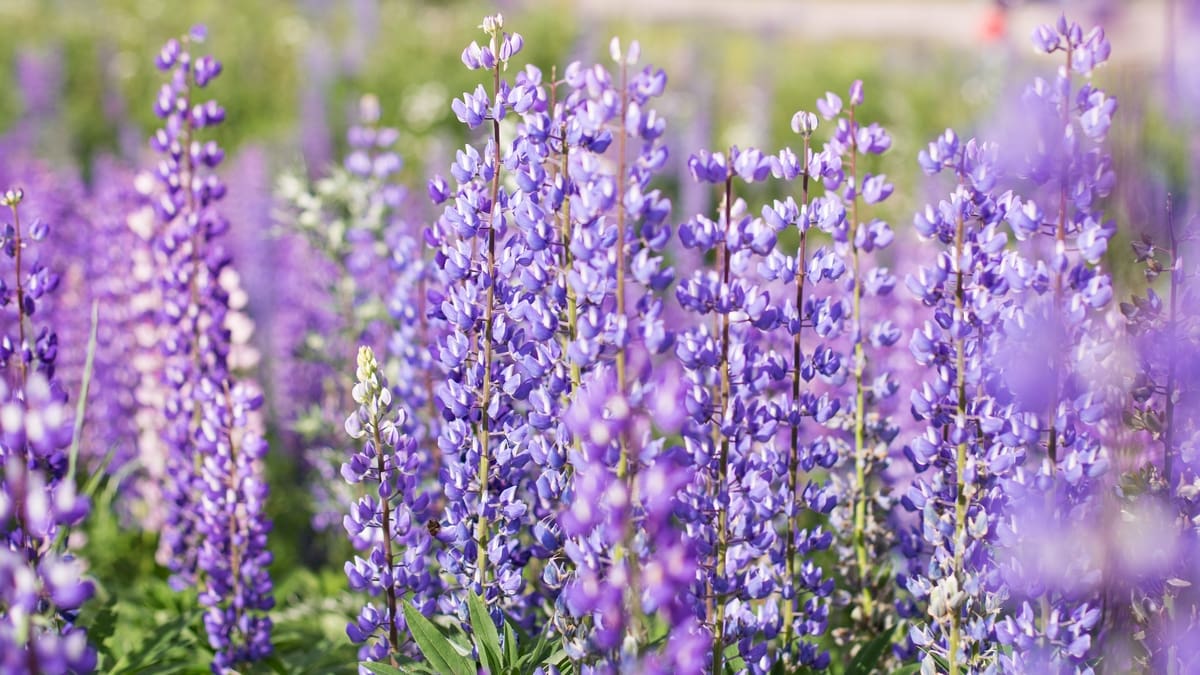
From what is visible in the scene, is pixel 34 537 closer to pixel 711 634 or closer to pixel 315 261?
pixel 711 634

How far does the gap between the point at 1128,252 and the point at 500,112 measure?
1.33 m

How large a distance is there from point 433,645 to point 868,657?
95 centimetres

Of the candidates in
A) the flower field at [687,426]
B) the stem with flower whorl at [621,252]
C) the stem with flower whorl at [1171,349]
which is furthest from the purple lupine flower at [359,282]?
the stem with flower whorl at [1171,349]

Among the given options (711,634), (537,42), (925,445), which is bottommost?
(711,634)

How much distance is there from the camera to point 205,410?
296 centimetres

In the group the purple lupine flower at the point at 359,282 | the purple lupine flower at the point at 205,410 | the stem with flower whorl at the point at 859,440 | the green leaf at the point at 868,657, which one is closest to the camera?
the green leaf at the point at 868,657

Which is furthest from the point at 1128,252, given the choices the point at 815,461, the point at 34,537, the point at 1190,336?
the point at 34,537

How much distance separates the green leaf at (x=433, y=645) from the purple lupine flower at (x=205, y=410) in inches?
29.3

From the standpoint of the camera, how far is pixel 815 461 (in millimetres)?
2473

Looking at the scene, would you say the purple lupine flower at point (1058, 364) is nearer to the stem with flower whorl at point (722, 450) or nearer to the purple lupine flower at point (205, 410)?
the stem with flower whorl at point (722, 450)

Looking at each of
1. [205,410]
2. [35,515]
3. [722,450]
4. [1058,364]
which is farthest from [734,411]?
[205,410]

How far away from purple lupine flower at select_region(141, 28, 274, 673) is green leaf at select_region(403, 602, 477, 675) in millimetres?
743

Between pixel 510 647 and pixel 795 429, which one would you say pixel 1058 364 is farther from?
pixel 510 647

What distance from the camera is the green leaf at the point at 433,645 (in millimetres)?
2314
